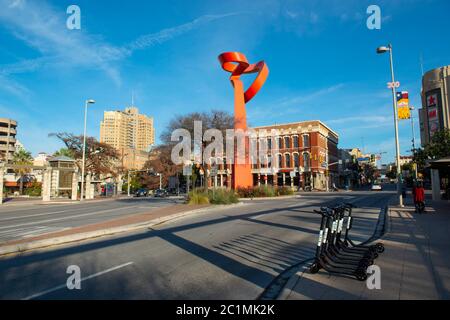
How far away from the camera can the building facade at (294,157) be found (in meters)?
67.7

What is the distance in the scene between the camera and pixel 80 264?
6.77 m

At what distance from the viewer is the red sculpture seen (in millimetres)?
33534

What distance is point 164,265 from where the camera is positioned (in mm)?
6609

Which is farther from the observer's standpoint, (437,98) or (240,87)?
(437,98)

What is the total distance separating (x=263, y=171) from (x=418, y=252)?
212 feet

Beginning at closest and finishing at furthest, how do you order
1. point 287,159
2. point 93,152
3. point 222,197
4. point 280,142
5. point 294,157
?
point 222,197 → point 93,152 → point 294,157 → point 287,159 → point 280,142

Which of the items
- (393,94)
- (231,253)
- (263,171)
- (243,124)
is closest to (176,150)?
(243,124)

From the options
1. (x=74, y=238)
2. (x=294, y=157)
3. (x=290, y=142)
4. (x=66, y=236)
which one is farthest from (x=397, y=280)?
(x=290, y=142)

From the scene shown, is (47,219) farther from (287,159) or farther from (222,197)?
(287,159)

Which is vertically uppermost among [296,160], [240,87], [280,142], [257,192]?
[240,87]

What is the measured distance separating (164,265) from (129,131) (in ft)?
478

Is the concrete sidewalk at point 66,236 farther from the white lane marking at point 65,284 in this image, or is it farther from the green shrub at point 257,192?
the green shrub at point 257,192


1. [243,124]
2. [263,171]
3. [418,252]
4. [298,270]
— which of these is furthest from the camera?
[263,171]
